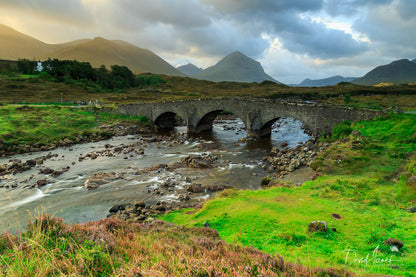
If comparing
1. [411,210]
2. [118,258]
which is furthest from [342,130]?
[118,258]

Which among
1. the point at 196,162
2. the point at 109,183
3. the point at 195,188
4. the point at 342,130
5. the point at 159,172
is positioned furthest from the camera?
the point at 342,130

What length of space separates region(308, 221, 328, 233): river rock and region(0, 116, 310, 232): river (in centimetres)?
800

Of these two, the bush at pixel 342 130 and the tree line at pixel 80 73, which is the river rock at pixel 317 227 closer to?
the bush at pixel 342 130

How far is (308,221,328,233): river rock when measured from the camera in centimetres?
716

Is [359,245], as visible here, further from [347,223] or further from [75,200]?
[75,200]

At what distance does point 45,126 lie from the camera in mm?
34500

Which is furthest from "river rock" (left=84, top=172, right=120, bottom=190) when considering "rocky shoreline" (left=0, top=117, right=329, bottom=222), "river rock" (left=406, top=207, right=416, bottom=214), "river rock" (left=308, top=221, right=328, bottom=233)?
"river rock" (left=406, top=207, right=416, bottom=214)

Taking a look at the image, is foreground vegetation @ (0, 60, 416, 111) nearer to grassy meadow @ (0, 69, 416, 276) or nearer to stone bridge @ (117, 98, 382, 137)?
stone bridge @ (117, 98, 382, 137)

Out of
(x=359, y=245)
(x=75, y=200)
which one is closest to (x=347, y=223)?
(x=359, y=245)

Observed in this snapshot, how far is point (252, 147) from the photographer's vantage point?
2867cm

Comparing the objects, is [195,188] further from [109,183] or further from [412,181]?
[412,181]

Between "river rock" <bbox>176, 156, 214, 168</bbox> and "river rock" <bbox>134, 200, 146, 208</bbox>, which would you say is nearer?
"river rock" <bbox>134, 200, 146, 208</bbox>

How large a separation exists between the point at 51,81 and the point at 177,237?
102m

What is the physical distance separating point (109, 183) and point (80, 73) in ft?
314
